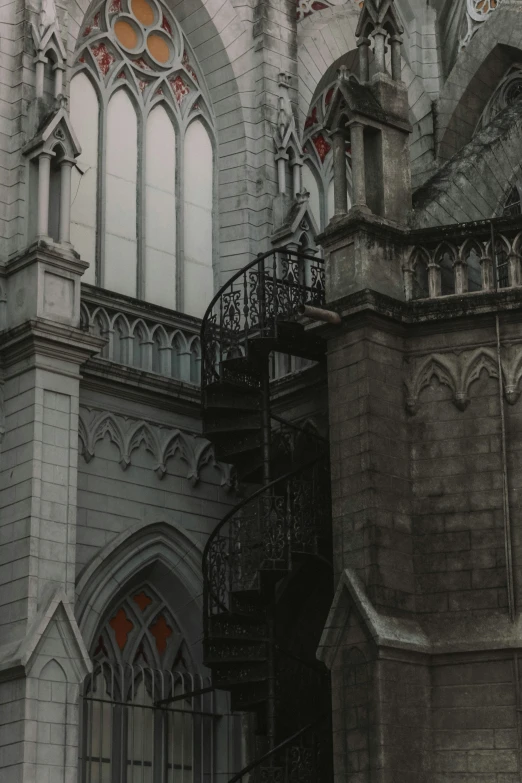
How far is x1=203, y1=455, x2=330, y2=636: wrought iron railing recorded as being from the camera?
16016mm

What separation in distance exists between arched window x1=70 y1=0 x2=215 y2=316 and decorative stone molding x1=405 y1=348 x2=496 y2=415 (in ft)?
17.4

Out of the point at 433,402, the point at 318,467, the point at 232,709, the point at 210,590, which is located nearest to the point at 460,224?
the point at 433,402

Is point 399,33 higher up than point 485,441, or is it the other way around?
point 399,33

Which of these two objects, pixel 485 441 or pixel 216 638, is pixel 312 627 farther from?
pixel 485 441

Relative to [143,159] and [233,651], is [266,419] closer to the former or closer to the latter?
[233,651]

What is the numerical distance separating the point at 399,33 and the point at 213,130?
14.5 feet

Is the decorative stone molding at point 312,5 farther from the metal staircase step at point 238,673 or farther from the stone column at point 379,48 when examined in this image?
the metal staircase step at point 238,673

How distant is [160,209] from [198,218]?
0.62 m

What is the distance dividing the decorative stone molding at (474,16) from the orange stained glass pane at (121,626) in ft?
34.0

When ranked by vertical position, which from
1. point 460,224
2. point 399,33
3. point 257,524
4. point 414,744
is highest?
point 399,33

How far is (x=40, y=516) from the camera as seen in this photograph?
52.7ft

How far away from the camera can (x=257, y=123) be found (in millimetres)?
20609

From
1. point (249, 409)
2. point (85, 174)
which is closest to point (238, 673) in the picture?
point (249, 409)

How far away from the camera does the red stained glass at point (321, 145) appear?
22516mm
